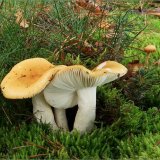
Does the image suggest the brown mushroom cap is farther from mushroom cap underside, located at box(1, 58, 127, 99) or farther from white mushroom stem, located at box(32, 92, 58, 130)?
white mushroom stem, located at box(32, 92, 58, 130)

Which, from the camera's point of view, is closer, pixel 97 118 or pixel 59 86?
pixel 59 86

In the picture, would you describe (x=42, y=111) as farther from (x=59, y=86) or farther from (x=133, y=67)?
(x=133, y=67)

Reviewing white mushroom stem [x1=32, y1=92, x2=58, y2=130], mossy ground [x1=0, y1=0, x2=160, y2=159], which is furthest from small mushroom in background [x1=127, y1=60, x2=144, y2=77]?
white mushroom stem [x1=32, y1=92, x2=58, y2=130]

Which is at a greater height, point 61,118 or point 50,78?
point 50,78

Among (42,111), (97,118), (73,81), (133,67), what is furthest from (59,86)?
(133,67)

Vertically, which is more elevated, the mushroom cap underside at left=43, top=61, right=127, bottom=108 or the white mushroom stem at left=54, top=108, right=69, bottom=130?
the mushroom cap underside at left=43, top=61, right=127, bottom=108

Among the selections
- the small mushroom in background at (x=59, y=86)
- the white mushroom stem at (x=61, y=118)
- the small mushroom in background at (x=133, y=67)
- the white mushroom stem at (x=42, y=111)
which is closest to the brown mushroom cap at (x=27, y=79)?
the small mushroom in background at (x=59, y=86)

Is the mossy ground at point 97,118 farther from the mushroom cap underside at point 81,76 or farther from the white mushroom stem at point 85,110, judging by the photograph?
the mushroom cap underside at point 81,76
